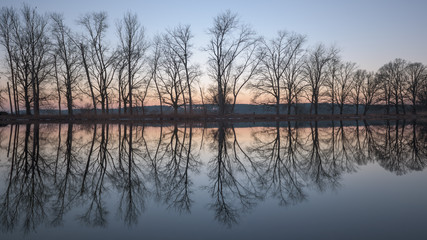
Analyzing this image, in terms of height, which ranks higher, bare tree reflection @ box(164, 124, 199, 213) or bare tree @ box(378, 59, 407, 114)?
bare tree @ box(378, 59, 407, 114)

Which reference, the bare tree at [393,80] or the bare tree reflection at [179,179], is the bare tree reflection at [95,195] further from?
the bare tree at [393,80]

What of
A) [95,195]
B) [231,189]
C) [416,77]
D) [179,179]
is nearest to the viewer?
[95,195]

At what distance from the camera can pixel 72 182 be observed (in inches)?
214

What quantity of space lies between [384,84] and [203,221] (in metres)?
65.2

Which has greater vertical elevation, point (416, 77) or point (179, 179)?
point (416, 77)

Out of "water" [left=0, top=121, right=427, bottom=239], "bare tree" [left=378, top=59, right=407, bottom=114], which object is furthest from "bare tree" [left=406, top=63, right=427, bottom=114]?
"water" [left=0, top=121, right=427, bottom=239]

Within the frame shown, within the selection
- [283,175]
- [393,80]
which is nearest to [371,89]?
[393,80]

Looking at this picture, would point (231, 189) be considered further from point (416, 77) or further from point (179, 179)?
point (416, 77)

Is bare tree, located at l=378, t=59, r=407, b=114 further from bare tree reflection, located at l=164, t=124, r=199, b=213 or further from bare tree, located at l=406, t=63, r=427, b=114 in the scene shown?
bare tree reflection, located at l=164, t=124, r=199, b=213

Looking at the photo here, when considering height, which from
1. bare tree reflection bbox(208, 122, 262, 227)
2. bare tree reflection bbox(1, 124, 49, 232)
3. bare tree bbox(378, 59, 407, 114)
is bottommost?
bare tree reflection bbox(208, 122, 262, 227)

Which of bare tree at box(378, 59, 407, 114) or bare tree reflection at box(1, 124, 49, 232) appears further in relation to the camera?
bare tree at box(378, 59, 407, 114)

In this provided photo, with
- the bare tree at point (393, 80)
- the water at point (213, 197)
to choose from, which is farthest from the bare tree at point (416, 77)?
the water at point (213, 197)

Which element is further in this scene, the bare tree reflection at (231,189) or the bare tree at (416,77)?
the bare tree at (416,77)

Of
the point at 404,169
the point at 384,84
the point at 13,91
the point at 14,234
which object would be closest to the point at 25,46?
the point at 13,91
